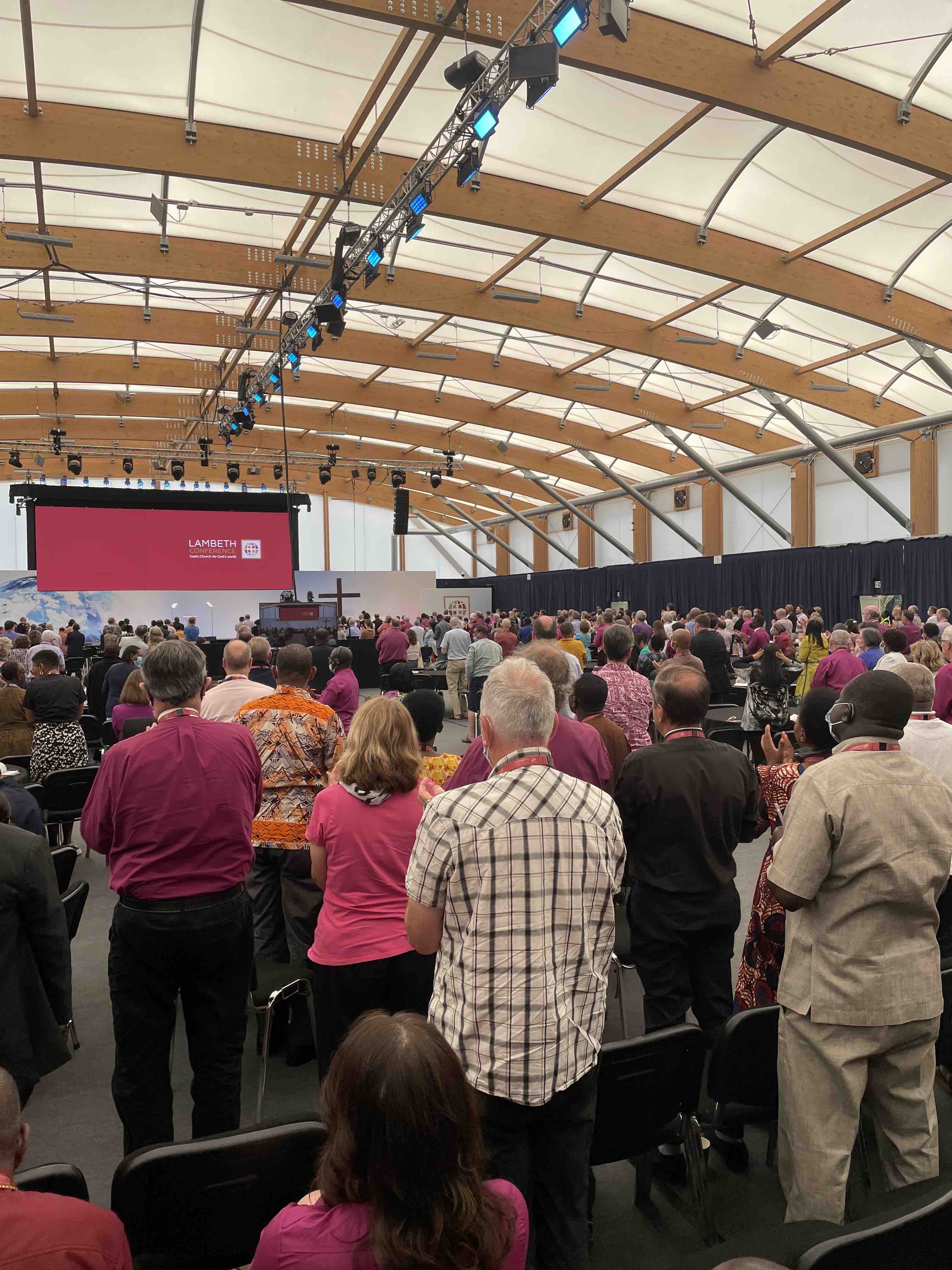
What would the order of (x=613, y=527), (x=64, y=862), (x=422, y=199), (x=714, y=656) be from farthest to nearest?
(x=613, y=527), (x=422, y=199), (x=714, y=656), (x=64, y=862)

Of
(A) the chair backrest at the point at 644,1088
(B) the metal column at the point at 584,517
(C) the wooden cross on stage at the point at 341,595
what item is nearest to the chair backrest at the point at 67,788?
(A) the chair backrest at the point at 644,1088

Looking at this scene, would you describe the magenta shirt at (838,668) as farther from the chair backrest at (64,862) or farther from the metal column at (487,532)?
the metal column at (487,532)

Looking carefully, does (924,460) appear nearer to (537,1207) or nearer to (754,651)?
(754,651)

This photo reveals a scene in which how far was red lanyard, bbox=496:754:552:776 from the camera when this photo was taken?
1.66 meters

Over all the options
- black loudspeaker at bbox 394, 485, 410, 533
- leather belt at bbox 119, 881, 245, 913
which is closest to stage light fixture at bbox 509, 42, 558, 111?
leather belt at bbox 119, 881, 245, 913

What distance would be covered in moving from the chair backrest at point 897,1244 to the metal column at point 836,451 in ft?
47.7

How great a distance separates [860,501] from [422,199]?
12576 mm

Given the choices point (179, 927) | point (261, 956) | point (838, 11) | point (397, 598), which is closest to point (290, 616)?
point (397, 598)

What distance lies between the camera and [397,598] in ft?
85.3

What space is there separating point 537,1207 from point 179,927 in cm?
111

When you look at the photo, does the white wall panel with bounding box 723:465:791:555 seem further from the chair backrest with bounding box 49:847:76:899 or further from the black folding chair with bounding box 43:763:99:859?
the chair backrest with bounding box 49:847:76:899

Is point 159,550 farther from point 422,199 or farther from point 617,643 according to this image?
point 617,643

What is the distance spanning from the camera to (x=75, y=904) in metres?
3.36

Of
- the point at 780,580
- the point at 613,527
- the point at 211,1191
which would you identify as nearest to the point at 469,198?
the point at 211,1191
